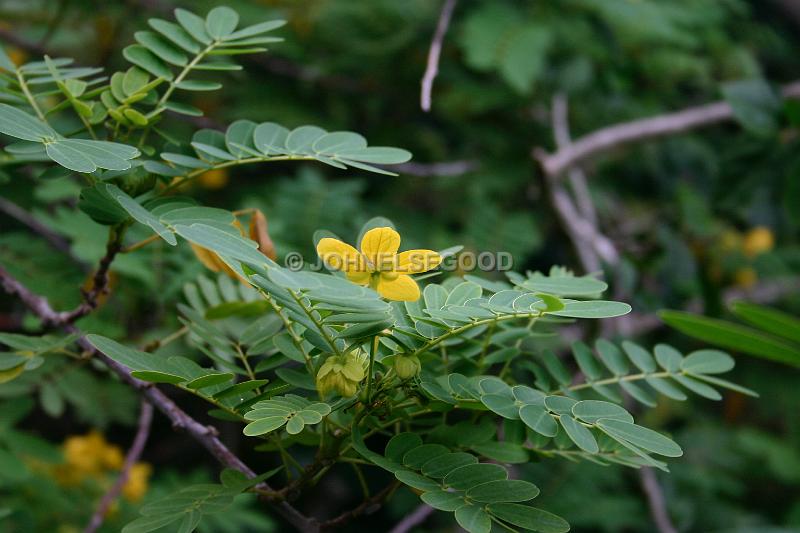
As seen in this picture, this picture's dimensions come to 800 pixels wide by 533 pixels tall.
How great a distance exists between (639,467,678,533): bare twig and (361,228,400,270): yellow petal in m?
0.89

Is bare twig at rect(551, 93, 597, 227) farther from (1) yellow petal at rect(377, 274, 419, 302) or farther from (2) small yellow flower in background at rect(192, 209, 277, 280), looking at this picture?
(1) yellow petal at rect(377, 274, 419, 302)

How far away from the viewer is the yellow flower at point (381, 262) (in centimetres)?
54

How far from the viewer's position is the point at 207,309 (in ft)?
2.54

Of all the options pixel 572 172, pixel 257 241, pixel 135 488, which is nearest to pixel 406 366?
pixel 257 241

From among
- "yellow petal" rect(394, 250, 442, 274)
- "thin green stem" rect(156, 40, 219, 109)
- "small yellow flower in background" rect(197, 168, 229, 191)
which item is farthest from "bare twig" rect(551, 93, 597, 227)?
"yellow petal" rect(394, 250, 442, 274)

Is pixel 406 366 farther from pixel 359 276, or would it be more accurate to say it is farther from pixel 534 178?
pixel 534 178

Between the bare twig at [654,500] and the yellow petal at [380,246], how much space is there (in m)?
0.89

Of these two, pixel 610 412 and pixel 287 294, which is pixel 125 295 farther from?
pixel 610 412

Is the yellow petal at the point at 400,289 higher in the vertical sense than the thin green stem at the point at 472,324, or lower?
higher

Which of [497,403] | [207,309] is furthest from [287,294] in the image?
[207,309]

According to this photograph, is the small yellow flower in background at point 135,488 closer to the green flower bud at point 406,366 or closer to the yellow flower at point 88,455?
the yellow flower at point 88,455

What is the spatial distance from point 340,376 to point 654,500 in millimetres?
985

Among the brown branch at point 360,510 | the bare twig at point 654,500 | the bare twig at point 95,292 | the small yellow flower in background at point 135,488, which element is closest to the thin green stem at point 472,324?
the brown branch at point 360,510

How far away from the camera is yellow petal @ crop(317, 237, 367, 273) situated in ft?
1.77
